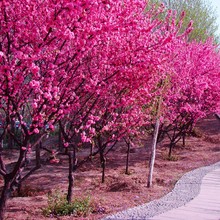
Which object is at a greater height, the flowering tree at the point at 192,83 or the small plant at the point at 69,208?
the flowering tree at the point at 192,83

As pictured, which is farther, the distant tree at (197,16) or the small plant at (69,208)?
the distant tree at (197,16)

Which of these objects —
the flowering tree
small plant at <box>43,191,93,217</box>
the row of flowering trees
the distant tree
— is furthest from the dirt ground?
the distant tree

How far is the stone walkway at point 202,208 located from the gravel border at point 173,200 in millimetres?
161

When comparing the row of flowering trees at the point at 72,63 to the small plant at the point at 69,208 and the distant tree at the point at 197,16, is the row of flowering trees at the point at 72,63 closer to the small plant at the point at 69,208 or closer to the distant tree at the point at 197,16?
the small plant at the point at 69,208

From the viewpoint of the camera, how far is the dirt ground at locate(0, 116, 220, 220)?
8906mm

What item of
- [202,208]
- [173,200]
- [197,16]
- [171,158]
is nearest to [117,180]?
[173,200]

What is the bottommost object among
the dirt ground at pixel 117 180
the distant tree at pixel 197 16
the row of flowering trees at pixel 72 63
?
the dirt ground at pixel 117 180

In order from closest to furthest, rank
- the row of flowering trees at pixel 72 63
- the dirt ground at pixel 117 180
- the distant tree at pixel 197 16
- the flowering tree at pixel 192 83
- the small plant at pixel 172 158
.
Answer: the row of flowering trees at pixel 72 63, the dirt ground at pixel 117 180, the flowering tree at pixel 192 83, the small plant at pixel 172 158, the distant tree at pixel 197 16

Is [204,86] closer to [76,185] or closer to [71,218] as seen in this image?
[76,185]

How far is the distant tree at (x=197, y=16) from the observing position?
A: 89.9 feet

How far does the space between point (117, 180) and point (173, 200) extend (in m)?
4.16

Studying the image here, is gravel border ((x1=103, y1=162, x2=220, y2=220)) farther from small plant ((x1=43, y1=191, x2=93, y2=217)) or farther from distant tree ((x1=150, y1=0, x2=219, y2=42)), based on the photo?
distant tree ((x1=150, y1=0, x2=219, y2=42))

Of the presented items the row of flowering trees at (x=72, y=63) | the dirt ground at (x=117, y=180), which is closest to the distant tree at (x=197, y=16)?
the dirt ground at (x=117, y=180)

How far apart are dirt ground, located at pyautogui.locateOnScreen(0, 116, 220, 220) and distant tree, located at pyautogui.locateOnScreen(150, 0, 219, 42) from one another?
1030 cm
